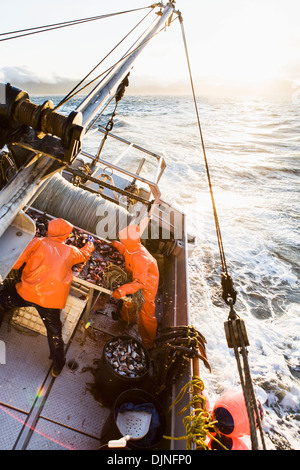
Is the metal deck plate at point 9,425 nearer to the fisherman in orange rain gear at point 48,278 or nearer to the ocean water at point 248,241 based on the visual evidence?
the fisherman in orange rain gear at point 48,278

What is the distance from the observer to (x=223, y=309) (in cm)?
879

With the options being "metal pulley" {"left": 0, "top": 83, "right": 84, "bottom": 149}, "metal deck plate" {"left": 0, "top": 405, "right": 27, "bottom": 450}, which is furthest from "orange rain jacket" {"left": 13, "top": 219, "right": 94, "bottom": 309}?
"metal pulley" {"left": 0, "top": 83, "right": 84, "bottom": 149}

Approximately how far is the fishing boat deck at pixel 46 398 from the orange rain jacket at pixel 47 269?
1.14 meters

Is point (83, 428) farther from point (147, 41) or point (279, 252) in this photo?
point (279, 252)

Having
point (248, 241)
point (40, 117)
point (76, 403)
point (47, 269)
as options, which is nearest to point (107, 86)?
point (40, 117)

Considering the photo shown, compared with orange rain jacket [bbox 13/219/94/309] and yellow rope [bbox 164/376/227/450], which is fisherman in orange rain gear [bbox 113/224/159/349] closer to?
orange rain jacket [bbox 13/219/94/309]

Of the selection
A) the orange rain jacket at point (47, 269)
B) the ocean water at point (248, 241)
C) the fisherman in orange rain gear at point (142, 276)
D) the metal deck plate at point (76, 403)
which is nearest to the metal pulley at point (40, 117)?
the orange rain jacket at point (47, 269)

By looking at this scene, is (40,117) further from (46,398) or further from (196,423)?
(46,398)

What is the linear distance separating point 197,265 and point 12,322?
25.0ft

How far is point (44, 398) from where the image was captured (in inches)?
145

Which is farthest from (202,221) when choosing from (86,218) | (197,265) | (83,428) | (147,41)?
(83,428)

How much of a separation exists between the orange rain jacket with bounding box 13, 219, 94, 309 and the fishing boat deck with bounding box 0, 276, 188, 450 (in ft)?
3.74

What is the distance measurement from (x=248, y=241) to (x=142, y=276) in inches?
388

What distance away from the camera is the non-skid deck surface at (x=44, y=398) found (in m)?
3.33
